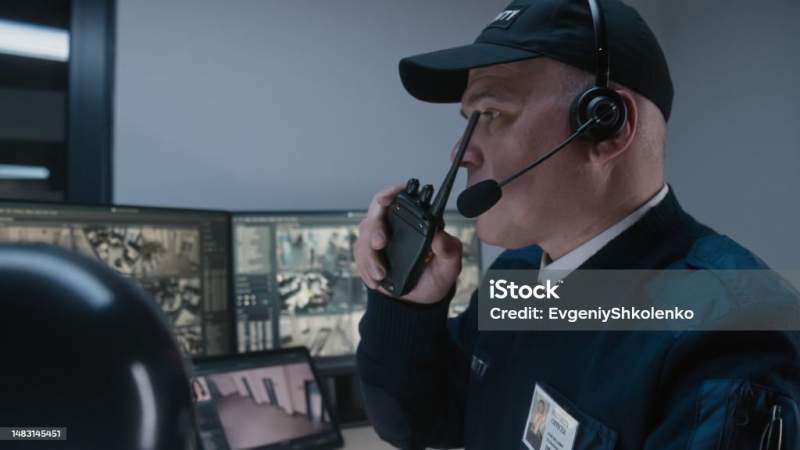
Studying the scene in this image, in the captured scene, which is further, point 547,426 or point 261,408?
point 261,408

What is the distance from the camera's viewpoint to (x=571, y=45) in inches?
26.8

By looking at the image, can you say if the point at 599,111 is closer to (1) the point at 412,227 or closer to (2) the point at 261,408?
(1) the point at 412,227

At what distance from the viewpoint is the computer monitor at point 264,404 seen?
1138mm

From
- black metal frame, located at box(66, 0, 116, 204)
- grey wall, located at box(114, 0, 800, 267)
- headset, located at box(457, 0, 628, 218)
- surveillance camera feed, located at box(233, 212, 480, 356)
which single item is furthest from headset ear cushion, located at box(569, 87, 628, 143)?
black metal frame, located at box(66, 0, 116, 204)

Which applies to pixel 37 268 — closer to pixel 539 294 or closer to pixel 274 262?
pixel 539 294

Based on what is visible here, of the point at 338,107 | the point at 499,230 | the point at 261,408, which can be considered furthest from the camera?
the point at 338,107

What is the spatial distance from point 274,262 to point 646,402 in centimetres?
101

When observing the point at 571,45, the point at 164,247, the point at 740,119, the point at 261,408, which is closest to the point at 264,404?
the point at 261,408

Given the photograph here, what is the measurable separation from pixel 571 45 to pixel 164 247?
0.96m

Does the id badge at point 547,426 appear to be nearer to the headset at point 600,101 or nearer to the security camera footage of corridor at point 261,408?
the headset at point 600,101

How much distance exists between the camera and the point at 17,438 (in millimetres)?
150

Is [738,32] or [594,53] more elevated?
[738,32]

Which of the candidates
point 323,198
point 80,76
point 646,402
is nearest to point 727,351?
point 646,402

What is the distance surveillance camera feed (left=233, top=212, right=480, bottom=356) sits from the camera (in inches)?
54.0
